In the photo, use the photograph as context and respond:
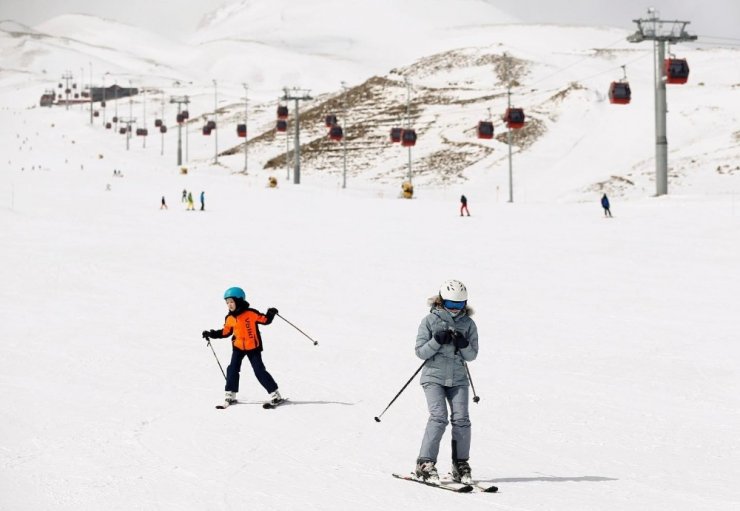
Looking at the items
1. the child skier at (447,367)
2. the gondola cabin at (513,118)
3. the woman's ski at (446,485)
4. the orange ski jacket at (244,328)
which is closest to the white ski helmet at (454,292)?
the child skier at (447,367)

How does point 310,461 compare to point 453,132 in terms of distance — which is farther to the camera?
point 453,132

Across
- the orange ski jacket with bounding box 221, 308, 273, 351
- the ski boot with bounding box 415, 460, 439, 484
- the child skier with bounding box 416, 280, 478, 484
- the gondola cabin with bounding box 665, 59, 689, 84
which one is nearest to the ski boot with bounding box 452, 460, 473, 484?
the child skier with bounding box 416, 280, 478, 484

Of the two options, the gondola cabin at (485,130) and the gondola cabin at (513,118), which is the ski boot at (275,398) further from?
the gondola cabin at (485,130)

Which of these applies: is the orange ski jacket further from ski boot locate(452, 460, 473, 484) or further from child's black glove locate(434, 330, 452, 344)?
child's black glove locate(434, 330, 452, 344)

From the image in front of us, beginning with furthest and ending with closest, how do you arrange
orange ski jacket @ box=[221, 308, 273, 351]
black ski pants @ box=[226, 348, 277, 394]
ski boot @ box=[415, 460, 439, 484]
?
black ski pants @ box=[226, 348, 277, 394] < orange ski jacket @ box=[221, 308, 273, 351] < ski boot @ box=[415, 460, 439, 484]

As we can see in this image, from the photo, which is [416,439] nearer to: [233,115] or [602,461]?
[602,461]

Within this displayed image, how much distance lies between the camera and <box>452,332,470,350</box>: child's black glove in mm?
7105

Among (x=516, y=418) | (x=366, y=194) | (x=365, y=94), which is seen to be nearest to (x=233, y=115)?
(x=365, y=94)

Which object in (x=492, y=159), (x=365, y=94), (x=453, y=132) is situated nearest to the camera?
(x=492, y=159)

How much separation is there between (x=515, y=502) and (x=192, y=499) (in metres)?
2.39

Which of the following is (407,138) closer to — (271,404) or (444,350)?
(271,404)

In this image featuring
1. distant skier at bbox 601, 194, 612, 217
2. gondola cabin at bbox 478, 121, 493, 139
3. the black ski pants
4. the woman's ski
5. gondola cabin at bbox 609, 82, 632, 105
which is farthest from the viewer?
gondola cabin at bbox 478, 121, 493, 139

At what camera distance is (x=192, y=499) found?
23.1 ft

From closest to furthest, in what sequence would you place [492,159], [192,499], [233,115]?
[192,499] → [492,159] → [233,115]
